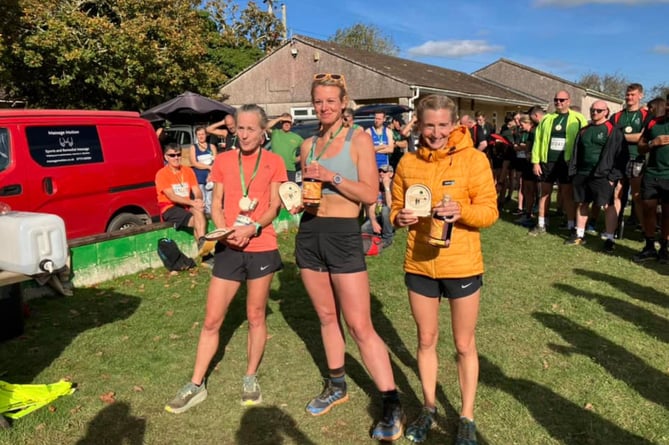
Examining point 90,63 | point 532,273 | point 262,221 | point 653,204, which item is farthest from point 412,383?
point 90,63

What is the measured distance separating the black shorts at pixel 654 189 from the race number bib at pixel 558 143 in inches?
60.8

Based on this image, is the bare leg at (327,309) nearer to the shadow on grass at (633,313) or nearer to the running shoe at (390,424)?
the running shoe at (390,424)

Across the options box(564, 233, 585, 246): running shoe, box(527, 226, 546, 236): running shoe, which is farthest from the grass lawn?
box(527, 226, 546, 236): running shoe

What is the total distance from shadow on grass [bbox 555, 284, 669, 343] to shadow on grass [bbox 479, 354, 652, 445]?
1.59 m

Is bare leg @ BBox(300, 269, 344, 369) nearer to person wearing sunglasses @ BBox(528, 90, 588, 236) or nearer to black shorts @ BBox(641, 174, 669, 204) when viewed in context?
black shorts @ BBox(641, 174, 669, 204)

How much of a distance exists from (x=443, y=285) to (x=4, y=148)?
17.9ft

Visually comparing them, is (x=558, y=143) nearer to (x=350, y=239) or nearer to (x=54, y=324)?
(x=350, y=239)

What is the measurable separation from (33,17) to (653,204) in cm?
2012

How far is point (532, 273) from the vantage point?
6203 mm

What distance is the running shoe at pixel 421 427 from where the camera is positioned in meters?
2.90

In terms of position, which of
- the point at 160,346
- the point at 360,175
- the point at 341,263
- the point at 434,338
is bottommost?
the point at 160,346

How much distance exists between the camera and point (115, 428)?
10.3 feet

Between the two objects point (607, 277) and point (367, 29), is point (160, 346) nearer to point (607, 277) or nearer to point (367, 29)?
point (607, 277)

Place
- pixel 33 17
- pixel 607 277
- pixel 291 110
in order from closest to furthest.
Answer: pixel 607 277, pixel 33 17, pixel 291 110
